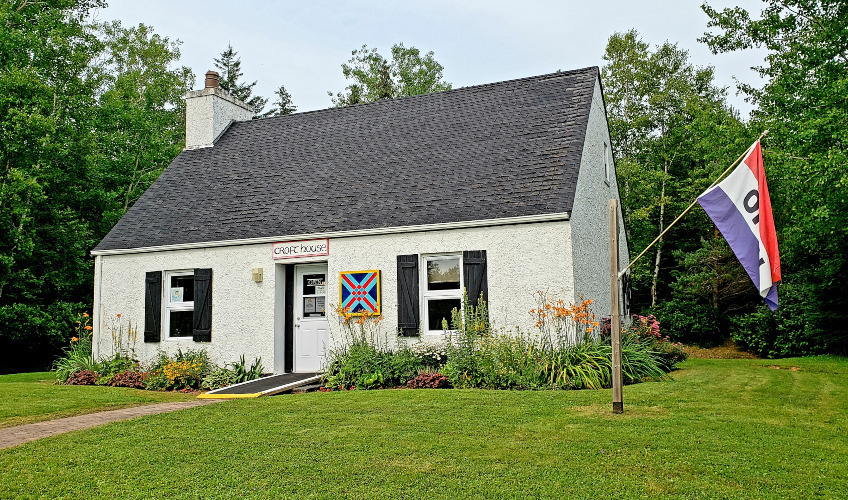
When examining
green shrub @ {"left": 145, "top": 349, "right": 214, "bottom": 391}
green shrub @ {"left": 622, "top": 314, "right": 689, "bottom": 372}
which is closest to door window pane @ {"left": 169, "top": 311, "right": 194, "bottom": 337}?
green shrub @ {"left": 145, "top": 349, "right": 214, "bottom": 391}

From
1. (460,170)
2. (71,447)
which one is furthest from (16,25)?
(71,447)

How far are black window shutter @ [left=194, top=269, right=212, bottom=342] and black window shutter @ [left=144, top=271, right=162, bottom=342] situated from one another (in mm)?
940

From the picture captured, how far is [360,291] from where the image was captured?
12148mm

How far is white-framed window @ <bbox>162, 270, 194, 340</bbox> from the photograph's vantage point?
44.8 feet

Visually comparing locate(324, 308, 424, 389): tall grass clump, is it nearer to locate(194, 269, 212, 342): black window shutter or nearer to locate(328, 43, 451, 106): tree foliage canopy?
locate(194, 269, 212, 342): black window shutter

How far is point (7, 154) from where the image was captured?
1916 cm

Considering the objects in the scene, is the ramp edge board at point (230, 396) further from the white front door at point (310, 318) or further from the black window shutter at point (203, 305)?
the black window shutter at point (203, 305)

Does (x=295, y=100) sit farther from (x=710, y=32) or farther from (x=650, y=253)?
(x=710, y=32)

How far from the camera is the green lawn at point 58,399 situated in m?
8.77

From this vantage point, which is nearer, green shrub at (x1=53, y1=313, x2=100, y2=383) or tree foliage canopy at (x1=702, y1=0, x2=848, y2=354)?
green shrub at (x1=53, y1=313, x2=100, y2=383)

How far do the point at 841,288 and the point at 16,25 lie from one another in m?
27.0

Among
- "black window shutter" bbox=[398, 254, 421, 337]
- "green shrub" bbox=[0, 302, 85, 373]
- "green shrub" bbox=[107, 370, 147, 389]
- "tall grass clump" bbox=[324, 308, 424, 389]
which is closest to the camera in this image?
"tall grass clump" bbox=[324, 308, 424, 389]

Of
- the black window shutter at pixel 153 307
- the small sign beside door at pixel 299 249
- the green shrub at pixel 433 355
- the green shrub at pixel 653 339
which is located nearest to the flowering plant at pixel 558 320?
the green shrub at pixel 653 339

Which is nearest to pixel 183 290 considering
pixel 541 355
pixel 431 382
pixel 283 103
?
pixel 431 382
